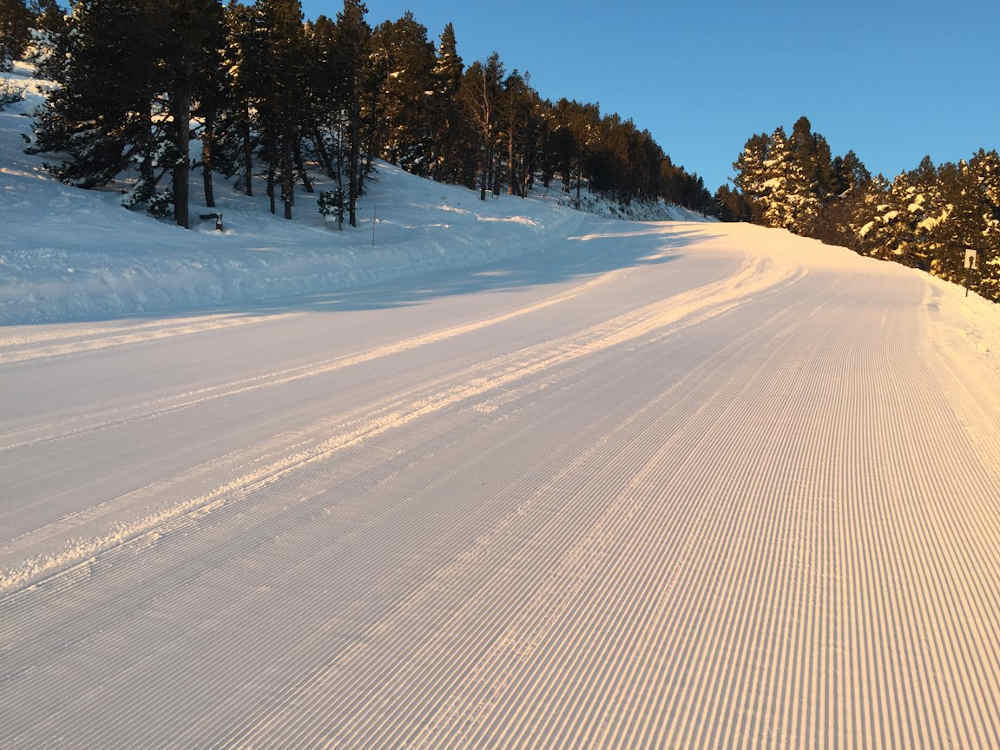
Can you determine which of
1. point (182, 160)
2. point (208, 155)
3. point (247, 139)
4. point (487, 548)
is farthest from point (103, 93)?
point (487, 548)

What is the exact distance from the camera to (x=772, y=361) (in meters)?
6.74

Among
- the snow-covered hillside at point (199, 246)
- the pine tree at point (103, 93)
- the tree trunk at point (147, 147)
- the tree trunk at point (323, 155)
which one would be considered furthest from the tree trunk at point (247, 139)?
the tree trunk at point (147, 147)

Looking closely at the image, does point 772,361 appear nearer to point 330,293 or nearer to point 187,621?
point 187,621

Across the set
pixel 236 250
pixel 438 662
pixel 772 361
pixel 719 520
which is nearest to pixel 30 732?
pixel 438 662

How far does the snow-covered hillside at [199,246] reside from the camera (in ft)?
29.0

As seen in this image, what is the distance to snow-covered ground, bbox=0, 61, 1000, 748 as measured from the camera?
1.87 m

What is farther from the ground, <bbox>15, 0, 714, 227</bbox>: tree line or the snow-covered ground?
<bbox>15, 0, 714, 227</bbox>: tree line

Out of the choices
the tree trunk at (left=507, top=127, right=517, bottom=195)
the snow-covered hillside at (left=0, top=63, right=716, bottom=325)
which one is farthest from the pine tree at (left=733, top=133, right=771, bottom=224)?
the snow-covered hillside at (left=0, top=63, right=716, bottom=325)

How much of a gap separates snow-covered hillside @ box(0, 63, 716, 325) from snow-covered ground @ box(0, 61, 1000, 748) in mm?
2335

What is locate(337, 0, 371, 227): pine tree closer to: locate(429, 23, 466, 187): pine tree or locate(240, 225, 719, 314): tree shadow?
locate(240, 225, 719, 314): tree shadow

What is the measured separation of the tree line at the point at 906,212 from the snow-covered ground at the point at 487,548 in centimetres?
4484

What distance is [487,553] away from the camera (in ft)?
8.89

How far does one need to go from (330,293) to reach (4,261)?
193 inches

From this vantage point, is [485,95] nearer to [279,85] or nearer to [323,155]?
[323,155]
